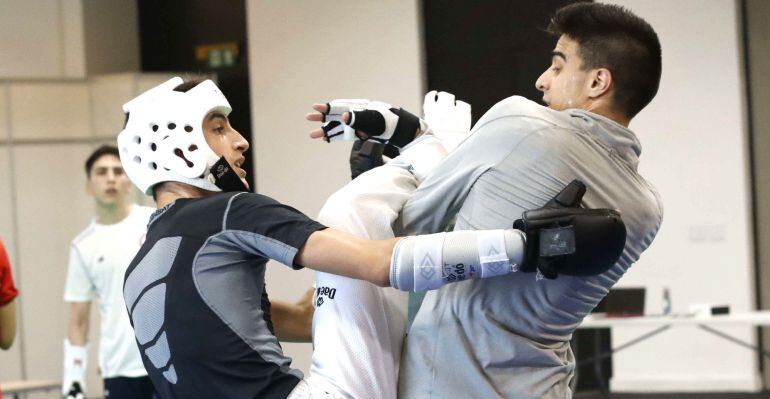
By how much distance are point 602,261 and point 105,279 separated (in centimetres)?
518

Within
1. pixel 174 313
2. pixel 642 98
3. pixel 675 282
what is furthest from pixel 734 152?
pixel 174 313

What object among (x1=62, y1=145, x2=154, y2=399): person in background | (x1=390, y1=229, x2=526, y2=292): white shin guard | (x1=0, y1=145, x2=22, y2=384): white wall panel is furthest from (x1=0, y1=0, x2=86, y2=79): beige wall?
(x1=390, y1=229, x2=526, y2=292): white shin guard

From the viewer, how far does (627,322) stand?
879 centimetres

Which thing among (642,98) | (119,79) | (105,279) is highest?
(119,79)

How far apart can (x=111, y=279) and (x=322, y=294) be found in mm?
4542

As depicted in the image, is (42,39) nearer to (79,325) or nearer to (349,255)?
(79,325)

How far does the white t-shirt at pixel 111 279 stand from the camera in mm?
6734

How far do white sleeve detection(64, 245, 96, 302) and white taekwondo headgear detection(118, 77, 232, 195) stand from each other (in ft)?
14.7

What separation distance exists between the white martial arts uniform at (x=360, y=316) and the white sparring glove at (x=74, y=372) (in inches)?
177

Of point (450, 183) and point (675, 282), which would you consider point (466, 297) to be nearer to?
point (450, 183)

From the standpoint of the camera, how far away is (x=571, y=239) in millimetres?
2336

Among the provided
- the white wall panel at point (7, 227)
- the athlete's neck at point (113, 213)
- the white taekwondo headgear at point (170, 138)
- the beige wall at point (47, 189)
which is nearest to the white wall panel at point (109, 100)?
the beige wall at point (47, 189)

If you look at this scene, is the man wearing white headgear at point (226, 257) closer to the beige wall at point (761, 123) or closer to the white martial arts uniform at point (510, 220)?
the white martial arts uniform at point (510, 220)

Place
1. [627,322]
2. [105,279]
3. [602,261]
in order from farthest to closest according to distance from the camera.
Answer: [627,322], [105,279], [602,261]
